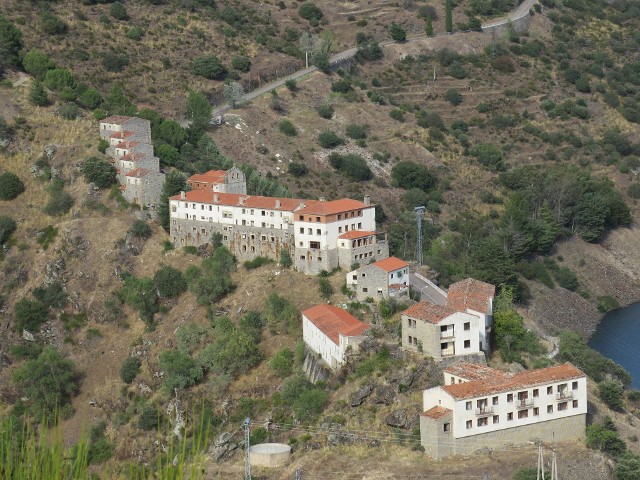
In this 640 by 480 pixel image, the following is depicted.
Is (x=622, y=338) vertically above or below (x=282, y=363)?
below

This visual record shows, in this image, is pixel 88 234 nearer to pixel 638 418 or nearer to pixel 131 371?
pixel 131 371

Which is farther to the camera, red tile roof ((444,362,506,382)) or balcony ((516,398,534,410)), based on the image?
red tile roof ((444,362,506,382))

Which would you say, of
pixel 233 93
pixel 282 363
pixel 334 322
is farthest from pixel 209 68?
pixel 334 322

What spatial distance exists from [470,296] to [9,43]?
66455mm

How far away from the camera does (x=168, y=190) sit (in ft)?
→ 290

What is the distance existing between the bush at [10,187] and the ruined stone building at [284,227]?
17.7 m

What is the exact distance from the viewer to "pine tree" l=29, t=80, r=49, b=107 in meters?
105

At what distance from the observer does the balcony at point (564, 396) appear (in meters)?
57.7

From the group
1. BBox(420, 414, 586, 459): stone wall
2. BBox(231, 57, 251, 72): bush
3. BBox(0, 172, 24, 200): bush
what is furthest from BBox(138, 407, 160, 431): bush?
BBox(231, 57, 251, 72): bush

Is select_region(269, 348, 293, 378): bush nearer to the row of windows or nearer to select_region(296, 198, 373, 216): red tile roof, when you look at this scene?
select_region(296, 198, 373, 216): red tile roof

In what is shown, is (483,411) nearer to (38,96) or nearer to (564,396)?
(564,396)

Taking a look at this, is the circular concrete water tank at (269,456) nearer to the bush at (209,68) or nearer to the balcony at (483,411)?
the balcony at (483,411)

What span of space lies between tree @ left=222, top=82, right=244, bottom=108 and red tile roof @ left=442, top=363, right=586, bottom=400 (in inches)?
2756

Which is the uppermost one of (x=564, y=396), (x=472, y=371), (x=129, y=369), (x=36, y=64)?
(x=472, y=371)
